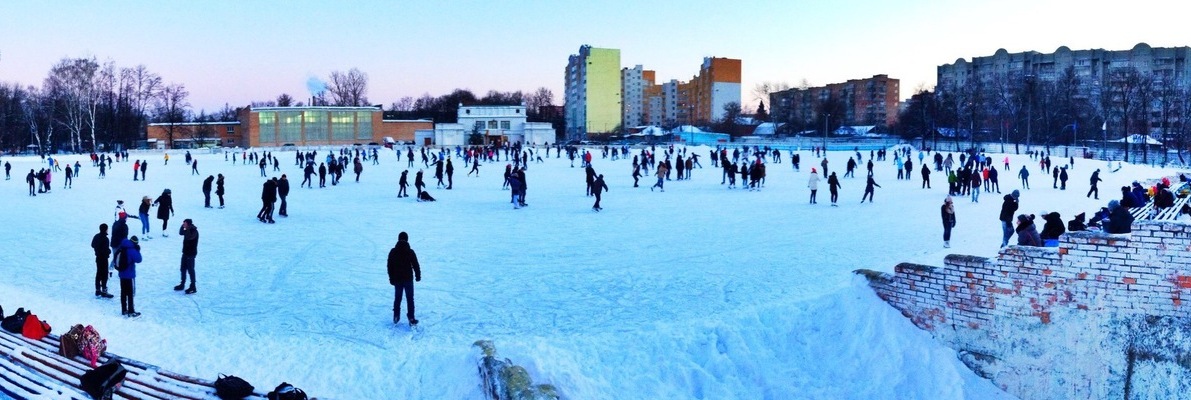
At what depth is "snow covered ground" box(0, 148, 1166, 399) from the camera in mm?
7742

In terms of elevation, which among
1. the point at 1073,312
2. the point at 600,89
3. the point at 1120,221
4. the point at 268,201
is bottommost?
the point at 1073,312

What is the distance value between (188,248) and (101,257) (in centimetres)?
95

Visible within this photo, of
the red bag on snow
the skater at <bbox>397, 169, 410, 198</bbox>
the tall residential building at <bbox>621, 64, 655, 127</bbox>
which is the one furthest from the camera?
the tall residential building at <bbox>621, 64, 655, 127</bbox>

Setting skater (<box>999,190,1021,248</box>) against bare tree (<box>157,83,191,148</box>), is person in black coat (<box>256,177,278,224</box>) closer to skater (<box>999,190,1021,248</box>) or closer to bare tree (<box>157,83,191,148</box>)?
skater (<box>999,190,1021,248</box>)

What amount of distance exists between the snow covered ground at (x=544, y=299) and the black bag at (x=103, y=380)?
2.91ft

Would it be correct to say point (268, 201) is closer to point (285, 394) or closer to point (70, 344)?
point (70, 344)

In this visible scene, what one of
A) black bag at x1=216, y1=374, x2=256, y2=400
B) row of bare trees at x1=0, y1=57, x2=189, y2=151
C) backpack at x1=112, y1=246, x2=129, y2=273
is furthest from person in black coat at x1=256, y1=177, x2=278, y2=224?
row of bare trees at x1=0, y1=57, x2=189, y2=151

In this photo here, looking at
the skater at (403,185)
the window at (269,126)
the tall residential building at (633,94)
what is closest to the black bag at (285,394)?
the skater at (403,185)

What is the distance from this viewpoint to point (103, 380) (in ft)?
21.1

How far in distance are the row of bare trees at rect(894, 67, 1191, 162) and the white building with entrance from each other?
111ft

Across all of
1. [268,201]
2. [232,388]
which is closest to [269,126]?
[268,201]

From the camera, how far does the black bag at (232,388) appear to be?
6.59 meters

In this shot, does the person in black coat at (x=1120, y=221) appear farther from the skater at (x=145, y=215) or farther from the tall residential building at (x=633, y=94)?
the tall residential building at (x=633, y=94)

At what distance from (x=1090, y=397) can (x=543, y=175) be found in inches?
1086
